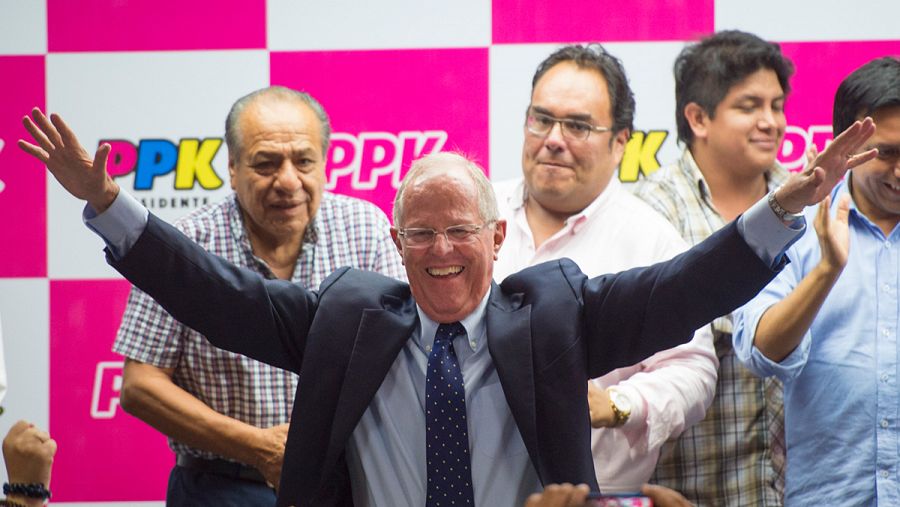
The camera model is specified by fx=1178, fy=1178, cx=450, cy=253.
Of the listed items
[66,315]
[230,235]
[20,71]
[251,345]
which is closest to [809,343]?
[251,345]

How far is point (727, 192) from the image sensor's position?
3.04 metres

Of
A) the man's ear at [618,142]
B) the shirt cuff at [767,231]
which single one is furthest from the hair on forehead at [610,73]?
the shirt cuff at [767,231]

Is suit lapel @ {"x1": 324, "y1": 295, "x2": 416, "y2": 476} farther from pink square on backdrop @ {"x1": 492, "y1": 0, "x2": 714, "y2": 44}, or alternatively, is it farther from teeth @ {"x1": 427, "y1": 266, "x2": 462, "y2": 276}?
pink square on backdrop @ {"x1": 492, "y1": 0, "x2": 714, "y2": 44}

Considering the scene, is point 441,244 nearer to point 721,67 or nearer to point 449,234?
point 449,234

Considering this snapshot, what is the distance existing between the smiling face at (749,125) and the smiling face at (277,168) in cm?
102

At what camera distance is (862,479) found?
2549 mm

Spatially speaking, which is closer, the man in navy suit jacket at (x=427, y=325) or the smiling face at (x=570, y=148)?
the man in navy suit jacket at (x=427, y=325)

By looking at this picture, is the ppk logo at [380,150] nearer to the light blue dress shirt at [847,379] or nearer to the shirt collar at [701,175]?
the shirt collar at [701,175]

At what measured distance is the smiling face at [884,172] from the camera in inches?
101

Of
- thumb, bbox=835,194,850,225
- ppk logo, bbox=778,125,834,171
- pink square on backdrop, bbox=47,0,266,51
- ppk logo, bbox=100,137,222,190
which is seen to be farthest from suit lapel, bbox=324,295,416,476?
Answer: ppk logo, bbox=778,125,834,171

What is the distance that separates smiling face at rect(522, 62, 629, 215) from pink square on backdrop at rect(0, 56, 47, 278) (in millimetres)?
1508

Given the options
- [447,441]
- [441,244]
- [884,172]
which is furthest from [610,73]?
[447,441]

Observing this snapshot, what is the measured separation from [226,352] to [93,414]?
875 mm

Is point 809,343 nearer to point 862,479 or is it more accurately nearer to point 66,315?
point 862,479
